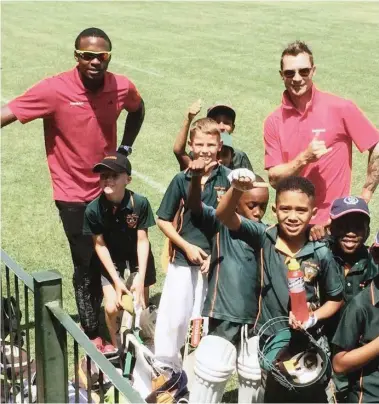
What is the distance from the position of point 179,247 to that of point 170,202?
1.02 feet

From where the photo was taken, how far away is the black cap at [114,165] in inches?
209

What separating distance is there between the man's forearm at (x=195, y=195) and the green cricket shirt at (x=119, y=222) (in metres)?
0.79

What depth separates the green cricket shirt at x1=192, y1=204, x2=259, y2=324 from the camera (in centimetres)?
434

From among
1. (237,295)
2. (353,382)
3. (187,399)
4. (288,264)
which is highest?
(288,264)

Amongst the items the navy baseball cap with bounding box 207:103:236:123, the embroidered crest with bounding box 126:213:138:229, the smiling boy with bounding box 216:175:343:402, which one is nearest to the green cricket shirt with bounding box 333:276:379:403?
the smiling boy with bounding box 216:175:343:402

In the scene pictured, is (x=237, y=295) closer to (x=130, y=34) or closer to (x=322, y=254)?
(x=322, y=254)

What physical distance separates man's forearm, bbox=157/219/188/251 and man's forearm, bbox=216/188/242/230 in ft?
2.24

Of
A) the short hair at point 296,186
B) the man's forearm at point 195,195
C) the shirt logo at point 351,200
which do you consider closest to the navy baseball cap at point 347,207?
the shirt logo at point 351,200

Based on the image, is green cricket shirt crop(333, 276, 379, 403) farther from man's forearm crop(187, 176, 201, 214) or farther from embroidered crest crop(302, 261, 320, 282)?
man's forearm crop(187, 176, 201, 214)

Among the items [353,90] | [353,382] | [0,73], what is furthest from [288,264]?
[0,73]

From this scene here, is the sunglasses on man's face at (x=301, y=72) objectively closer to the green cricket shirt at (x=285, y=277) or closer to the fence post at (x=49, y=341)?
the green cricket shirt at (x=285, y=277)

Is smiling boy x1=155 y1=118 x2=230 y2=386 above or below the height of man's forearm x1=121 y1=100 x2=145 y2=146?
below

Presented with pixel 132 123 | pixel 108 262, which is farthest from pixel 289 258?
pixel 132 123

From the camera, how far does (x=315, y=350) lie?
3988 millimetres
